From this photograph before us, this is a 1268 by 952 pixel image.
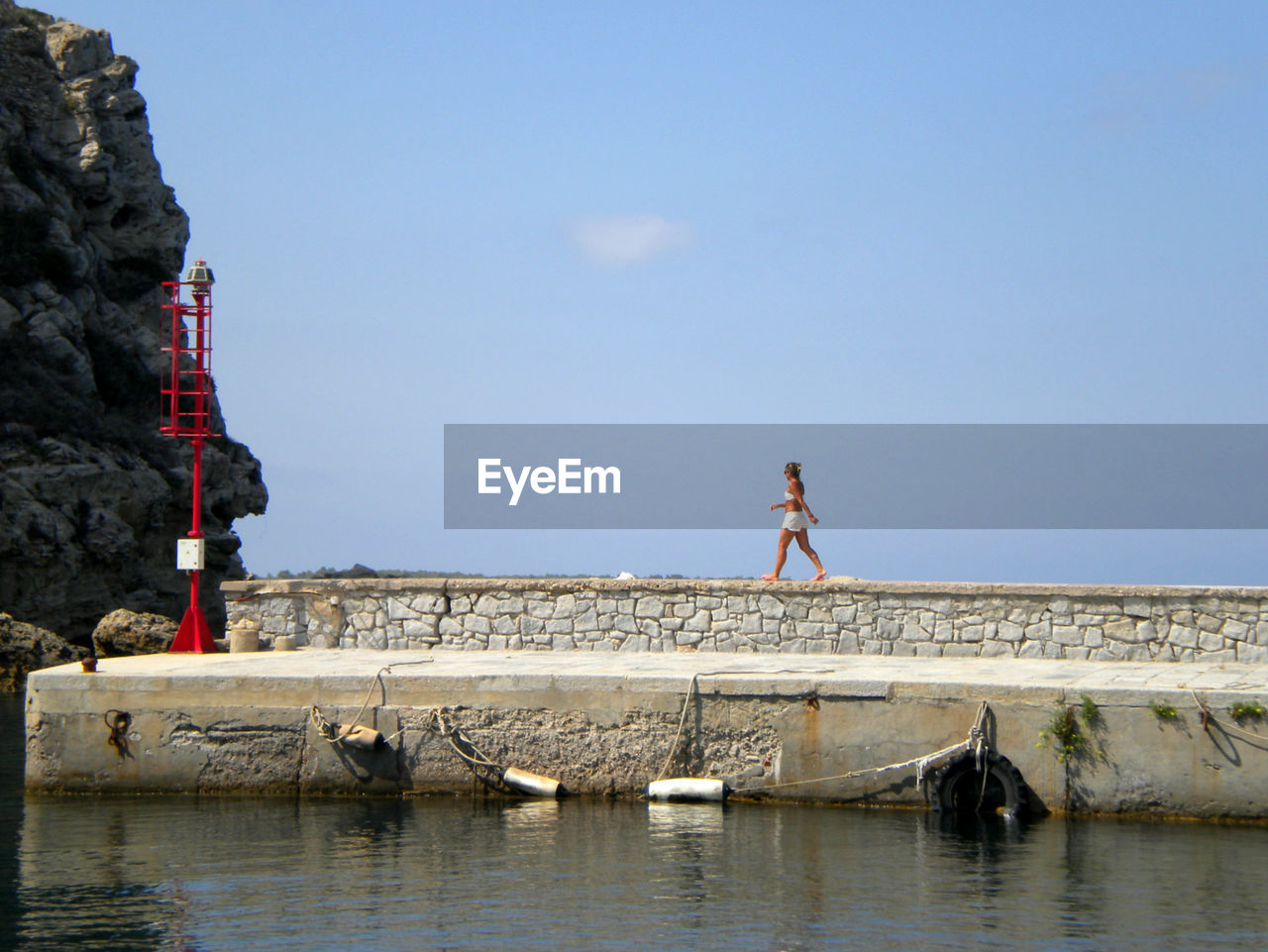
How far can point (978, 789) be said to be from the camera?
1025 cm

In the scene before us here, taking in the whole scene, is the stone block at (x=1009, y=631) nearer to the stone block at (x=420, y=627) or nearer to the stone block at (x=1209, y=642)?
the stone block at (x=1209, y=642)

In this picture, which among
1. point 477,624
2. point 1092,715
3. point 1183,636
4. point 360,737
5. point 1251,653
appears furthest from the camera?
point 477,624

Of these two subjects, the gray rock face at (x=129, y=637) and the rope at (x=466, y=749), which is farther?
the gray rock face at (x=129, y=637)

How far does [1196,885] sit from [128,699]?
8781mm

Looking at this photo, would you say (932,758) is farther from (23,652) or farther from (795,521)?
(23,652)

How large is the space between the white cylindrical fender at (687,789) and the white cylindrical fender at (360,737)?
2.41 metres

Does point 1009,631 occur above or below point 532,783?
above

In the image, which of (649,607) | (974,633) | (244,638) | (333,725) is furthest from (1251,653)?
(244,638)

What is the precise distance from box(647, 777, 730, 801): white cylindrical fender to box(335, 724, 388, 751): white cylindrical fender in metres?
2.41

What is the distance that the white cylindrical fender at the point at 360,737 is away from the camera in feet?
35.9

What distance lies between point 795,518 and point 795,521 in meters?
0.04

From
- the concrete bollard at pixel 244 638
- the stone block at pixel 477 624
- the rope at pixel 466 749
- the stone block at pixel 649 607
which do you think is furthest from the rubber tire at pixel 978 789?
the concrete bollard at pixel 244 638

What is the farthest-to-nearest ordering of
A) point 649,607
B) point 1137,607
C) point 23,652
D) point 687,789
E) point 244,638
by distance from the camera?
point 23,652 < point 244,638 < point 649,607 < point 1137,607 < point 687,789

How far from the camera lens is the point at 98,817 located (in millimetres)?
10484
